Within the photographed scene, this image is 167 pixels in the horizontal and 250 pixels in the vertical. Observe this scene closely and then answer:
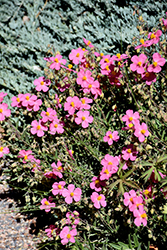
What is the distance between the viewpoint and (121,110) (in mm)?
2600

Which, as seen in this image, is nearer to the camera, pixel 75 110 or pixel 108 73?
pixel 108 73

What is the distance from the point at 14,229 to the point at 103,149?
4.20 feet

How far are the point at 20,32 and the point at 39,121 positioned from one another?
3.40 feet

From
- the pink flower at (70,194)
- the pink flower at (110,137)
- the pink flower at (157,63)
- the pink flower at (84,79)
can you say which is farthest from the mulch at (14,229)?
the pink flower at (157,63)

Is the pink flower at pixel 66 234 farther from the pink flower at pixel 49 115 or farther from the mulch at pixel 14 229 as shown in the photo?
the pink flower at pixel 49 115

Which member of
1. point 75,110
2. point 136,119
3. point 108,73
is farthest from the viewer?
point 75,110

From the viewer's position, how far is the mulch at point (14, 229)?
8.36 feet

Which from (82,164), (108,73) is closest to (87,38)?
(108,73)

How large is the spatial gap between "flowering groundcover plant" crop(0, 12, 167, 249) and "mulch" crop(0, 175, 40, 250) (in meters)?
0.20

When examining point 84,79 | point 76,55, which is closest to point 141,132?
point 84,79

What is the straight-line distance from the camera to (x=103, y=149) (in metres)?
2.66

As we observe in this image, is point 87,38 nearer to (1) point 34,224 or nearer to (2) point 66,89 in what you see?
(2) point 66,89

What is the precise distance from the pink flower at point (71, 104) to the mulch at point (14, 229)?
3.44 feet

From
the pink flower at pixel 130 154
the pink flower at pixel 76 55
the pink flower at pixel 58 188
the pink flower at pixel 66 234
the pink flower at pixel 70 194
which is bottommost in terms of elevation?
the pink flower at pixel 66 234
